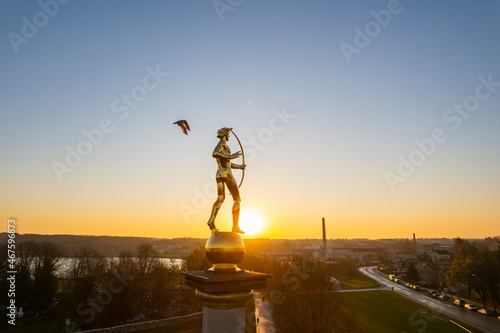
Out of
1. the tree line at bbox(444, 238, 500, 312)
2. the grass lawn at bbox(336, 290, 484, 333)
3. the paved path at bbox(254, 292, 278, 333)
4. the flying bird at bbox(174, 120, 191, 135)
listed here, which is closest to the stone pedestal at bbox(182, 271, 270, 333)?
the flying bird at bbox(174, 120, 191, 135)

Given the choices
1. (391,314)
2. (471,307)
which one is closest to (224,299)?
(391,314)

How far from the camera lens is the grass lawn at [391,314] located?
1620 inches

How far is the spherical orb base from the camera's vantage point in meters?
6.98

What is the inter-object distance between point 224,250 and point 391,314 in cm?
5351

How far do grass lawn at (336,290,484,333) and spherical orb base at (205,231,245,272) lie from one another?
1627 inches

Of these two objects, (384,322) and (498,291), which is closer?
Result: (384,322)

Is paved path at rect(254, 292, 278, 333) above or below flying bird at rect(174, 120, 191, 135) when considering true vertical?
below

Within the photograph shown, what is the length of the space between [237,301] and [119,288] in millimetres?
44952

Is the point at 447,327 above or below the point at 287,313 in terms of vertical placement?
below

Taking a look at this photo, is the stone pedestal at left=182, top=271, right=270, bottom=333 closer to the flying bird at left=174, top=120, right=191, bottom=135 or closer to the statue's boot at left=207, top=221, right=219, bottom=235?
the statue's boot at left=207, top=221, right=219, bottom=235

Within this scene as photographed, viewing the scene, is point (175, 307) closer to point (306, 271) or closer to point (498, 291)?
point (306, 271)

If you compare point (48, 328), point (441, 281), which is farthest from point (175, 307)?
point (441, 281)

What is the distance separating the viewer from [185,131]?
346 inches

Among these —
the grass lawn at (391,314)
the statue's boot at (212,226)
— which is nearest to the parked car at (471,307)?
the grass lawn at (391,314)
